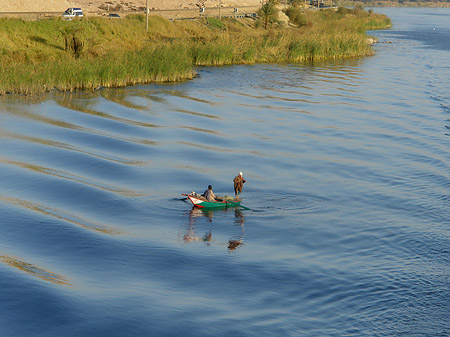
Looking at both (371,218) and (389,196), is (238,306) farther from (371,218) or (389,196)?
(389,196)

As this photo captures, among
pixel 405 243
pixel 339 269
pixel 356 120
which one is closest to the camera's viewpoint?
pixel 339 269

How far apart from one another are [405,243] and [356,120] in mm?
27894

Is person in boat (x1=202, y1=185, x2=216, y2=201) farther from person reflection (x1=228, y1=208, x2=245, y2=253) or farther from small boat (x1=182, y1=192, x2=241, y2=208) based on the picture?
person reflection (x1=228, y1=208, x2=245, y2=253)

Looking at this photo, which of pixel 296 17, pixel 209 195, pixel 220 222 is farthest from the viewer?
pixel 296 17

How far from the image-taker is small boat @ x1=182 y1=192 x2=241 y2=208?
28.5 m

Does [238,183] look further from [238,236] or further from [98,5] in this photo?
[98,5]

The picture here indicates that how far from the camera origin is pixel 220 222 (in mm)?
28328

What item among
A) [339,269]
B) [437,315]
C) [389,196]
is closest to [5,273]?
[339,269]

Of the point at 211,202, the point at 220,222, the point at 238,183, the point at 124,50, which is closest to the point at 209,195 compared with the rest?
the point at 211,202

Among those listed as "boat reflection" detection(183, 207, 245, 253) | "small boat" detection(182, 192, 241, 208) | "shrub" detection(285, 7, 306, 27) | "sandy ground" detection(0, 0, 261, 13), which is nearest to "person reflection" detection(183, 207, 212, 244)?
"boat reflection" detection(183, 207, 245, 253)

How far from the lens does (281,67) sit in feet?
275

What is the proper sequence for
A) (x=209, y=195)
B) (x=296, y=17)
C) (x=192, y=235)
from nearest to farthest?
(x=192, y=235), (x=209, y=195), (x=296, y=17)

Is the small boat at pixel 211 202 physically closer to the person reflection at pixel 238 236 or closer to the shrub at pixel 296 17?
the person reflection at pixel 238 236

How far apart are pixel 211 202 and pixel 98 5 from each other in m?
132
